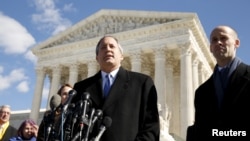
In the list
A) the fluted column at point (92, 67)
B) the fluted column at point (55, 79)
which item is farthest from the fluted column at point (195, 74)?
the fluted column at point (55, 79)

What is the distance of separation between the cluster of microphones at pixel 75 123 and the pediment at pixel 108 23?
30770 mm

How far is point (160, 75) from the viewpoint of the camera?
105 ft

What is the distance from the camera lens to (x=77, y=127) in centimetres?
351

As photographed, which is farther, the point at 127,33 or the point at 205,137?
the point at 127,33

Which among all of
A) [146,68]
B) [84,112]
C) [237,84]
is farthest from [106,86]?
[146,68]

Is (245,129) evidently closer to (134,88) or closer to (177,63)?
(134,88)

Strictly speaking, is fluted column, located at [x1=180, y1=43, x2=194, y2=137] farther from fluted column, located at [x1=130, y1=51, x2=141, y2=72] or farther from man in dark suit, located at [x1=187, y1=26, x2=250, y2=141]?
man in dark suit, located at [x1=187, y1=26, x2=250, y2=141]

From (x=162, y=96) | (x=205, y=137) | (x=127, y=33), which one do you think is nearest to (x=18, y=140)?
(x=205, y=137)

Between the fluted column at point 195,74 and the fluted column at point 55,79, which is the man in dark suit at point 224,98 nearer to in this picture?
the fluted column at point 195,74

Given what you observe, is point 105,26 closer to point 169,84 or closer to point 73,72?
point 73,72

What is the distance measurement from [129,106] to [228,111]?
127 cm

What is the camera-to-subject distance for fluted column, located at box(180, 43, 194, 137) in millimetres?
29094

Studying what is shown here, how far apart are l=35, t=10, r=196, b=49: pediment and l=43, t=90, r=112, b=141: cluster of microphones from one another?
101 feet

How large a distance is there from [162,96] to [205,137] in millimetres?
27427
